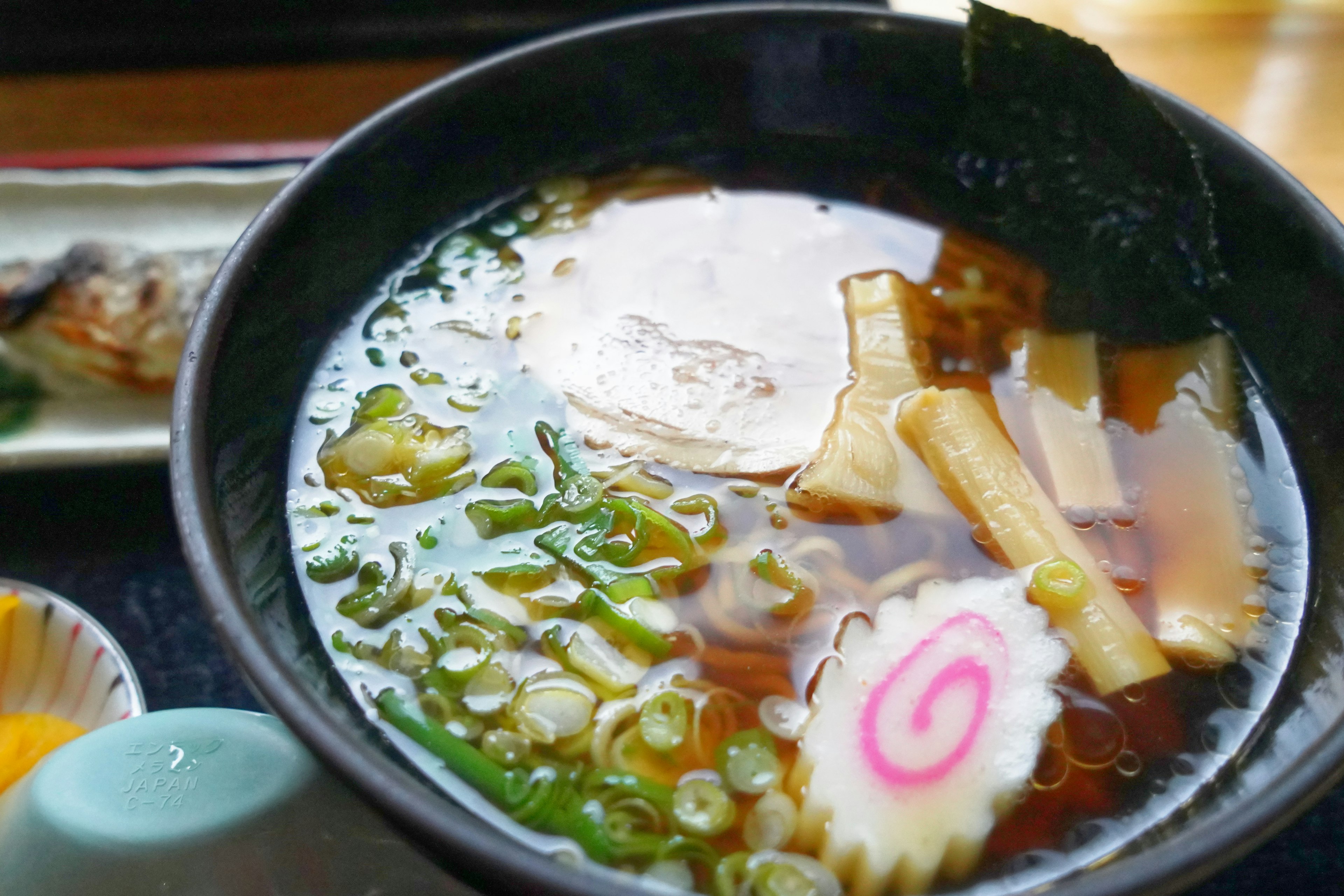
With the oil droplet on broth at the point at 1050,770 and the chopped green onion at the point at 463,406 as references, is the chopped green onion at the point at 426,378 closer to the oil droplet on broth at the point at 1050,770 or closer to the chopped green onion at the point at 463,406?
the chopped green onion at the point at 463,406

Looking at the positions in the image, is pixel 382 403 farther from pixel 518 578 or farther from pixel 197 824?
pixel 197 824

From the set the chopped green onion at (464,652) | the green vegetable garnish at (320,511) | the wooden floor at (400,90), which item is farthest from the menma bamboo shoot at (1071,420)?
the wooden floor at (400,90)

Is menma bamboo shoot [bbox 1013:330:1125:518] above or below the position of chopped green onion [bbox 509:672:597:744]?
above

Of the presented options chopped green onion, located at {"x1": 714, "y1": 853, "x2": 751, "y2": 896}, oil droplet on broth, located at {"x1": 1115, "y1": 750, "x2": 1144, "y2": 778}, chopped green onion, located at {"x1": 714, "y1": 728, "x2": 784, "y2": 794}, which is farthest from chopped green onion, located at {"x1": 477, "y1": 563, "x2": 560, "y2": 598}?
oil droplet on broth, located at {"x1": 1115, "y1": 750, "x2": 1144, "y2": 778}

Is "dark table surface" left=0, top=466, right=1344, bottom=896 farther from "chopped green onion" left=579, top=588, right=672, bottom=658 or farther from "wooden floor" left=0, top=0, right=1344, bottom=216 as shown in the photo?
"wooden floor" left=0, top=0, right=1344, bottom=216

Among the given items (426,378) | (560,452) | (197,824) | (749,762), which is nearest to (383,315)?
(426,378)

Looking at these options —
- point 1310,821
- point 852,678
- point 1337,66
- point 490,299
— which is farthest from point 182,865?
point 1337,66
